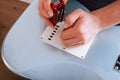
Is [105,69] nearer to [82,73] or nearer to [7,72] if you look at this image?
[82,73]

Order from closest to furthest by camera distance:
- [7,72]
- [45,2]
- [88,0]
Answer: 1. [45,2]
2. [88,0]
3. [7,72]

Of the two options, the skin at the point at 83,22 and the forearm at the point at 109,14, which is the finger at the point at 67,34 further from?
the forearm at the point at 109,14

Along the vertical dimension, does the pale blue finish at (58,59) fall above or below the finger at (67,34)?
below

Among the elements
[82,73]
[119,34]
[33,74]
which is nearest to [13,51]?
[33,74]

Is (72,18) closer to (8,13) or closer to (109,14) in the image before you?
(109,14)

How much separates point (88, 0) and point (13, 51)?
328mm

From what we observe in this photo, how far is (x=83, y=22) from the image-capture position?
60 centimetres

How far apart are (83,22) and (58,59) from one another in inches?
6.2

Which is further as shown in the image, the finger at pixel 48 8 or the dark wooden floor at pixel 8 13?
the dark wooden floor at pixel 8 13

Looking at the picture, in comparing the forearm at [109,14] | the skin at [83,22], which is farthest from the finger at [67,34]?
the forearm at [109,14]

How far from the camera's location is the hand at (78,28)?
59cm

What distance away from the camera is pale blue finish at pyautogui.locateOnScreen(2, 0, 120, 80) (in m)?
0.66

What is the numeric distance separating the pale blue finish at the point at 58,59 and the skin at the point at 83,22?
59mm

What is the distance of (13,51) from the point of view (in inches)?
27.9
